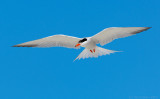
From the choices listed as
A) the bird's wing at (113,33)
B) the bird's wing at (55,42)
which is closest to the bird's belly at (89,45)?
the bird's wing at (113,33)

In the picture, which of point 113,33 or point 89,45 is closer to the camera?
point 113,33

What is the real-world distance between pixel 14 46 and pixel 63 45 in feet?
7.25

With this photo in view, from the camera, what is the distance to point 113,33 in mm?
11375

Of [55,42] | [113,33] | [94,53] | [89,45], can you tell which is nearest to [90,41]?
[89,45]

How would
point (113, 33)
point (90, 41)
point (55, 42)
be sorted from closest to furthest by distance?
point (113, 33), point (90, 41), point (55, 42)

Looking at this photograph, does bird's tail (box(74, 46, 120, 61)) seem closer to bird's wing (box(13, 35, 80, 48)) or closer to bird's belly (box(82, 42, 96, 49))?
bird's belly (box(82, 42, 96, 49))

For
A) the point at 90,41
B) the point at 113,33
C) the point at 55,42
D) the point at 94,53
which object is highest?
the point at 113,33

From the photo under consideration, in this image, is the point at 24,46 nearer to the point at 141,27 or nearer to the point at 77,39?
the point at 77,39

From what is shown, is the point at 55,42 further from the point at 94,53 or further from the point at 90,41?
the point at 94,53

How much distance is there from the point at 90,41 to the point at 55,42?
5.40 feet

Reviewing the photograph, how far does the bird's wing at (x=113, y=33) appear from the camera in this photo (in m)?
11.0

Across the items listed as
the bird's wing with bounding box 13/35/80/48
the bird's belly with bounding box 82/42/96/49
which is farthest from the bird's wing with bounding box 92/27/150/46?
the bird's wing with bounding box 13/35/80/48

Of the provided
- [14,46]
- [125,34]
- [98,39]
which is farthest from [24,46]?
[125,34]

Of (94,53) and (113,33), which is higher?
(113,33)
